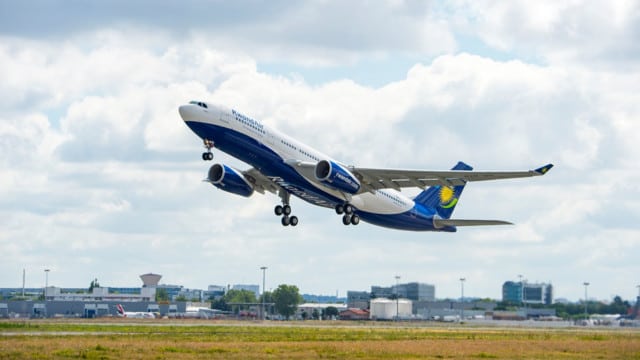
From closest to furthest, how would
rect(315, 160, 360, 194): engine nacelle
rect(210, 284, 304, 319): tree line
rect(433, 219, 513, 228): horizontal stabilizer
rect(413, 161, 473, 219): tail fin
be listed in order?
rect(315, 160, 360, 194): engine nacelle → rect(433, 219, 513, 228): horizontal stabilizer → rect(413, 161, 473, 219): tail fin → rect(210, 284, 304, 319): tree line

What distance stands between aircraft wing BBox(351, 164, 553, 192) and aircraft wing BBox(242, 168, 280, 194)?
21.6 ft

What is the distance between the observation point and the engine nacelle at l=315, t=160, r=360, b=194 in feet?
212

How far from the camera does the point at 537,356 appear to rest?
5103 centimetres

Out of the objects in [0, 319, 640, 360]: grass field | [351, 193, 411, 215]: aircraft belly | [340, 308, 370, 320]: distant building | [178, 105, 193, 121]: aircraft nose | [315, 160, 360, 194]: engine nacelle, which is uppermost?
[178, 105, 193, 121]: aircraft nose

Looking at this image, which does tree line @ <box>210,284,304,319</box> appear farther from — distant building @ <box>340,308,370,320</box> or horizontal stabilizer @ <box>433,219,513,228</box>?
horizontal stabilizer @ <box>433,219,513,228</box>

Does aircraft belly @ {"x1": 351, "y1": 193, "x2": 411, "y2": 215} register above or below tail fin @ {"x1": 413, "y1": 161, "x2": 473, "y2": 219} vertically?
below

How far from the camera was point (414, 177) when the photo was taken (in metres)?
66.3

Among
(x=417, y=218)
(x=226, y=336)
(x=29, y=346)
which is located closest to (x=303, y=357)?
(x=29, y=346)

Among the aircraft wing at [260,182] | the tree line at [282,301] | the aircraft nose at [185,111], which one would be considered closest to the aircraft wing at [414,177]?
the aircraft wing at [260,182]

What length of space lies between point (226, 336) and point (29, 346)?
1638cm

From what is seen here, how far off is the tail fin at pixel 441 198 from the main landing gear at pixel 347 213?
932cm

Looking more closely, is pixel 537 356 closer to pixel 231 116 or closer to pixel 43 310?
pixel 231 116

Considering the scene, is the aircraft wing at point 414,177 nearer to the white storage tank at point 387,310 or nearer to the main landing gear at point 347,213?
the main landing gear at point 347,213

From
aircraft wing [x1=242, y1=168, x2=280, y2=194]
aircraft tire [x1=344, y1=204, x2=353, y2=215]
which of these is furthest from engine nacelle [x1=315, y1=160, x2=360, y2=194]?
aircraft wing [x1=242, y1=168, x2=280, y2=194]
